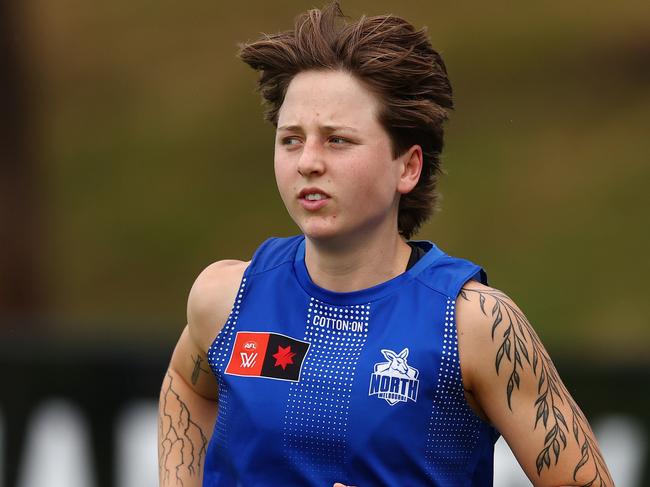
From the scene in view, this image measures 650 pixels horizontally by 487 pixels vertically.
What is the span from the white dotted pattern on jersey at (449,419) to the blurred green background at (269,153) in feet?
29.2

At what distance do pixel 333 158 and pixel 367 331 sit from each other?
49cm

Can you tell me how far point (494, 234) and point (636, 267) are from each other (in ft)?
5.11

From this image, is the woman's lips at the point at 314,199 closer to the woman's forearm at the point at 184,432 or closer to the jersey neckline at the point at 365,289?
the jersey neckline at the point at 365,289

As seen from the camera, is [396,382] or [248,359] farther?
[248,359]

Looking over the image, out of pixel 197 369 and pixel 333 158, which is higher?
pixel 333 158

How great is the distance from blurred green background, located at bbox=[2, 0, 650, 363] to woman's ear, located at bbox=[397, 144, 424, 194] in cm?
884

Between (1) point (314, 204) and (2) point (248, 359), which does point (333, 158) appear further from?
(2) point (248, 359)

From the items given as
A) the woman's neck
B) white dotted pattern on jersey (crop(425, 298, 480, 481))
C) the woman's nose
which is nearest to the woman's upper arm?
Answer: the woman's neck

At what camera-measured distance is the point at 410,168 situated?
3584mm

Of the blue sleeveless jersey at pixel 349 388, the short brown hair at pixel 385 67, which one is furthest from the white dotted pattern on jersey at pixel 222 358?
the short brown hair at pixel 385 67

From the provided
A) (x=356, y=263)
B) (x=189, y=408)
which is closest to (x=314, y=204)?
(x=356, y=263)

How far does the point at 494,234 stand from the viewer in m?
13.1

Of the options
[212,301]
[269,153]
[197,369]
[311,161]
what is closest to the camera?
[311,161]

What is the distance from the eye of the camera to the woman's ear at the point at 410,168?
355cm
